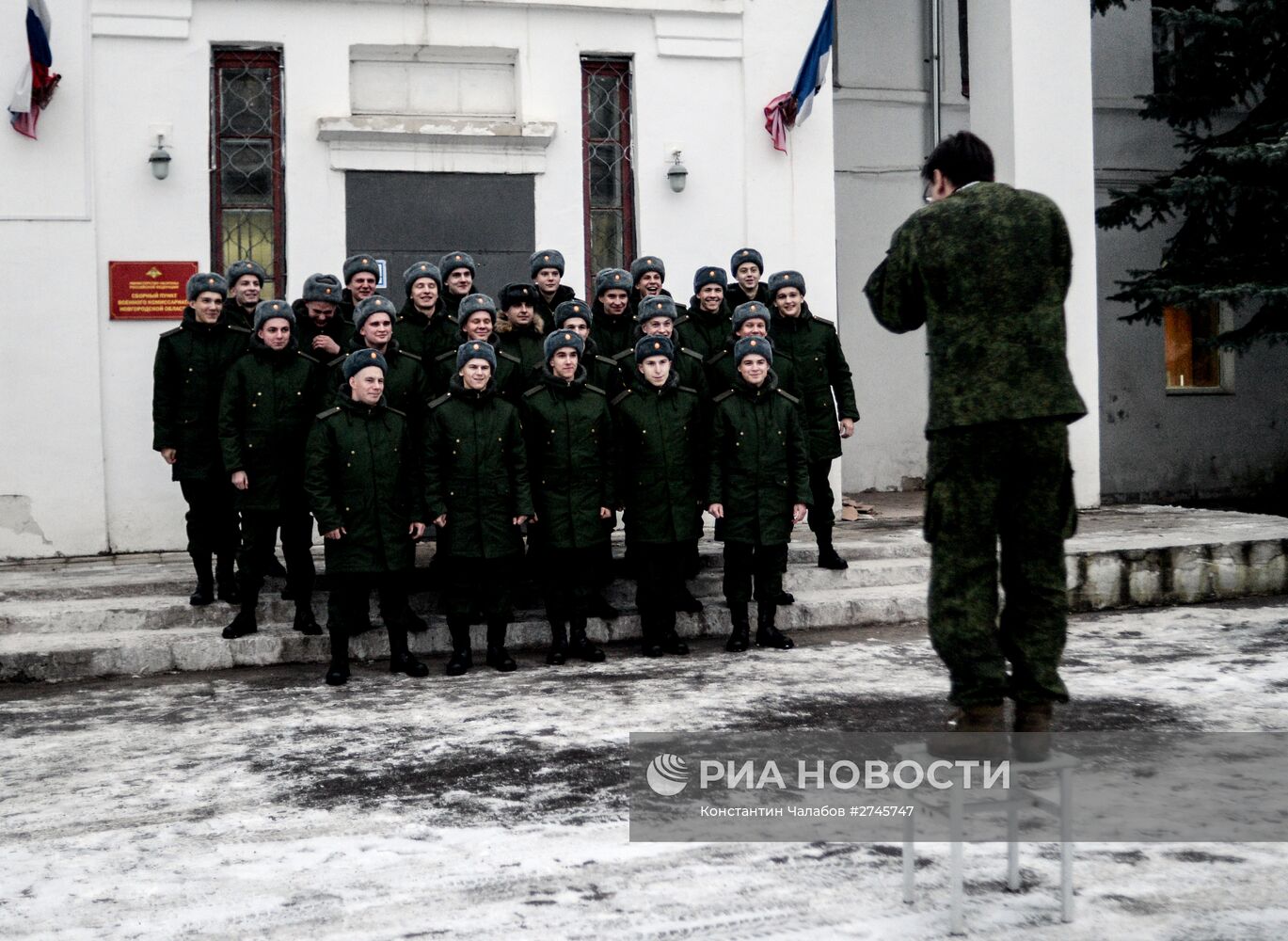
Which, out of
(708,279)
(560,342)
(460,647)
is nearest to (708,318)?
(708,279)

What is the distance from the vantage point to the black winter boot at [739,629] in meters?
8.27

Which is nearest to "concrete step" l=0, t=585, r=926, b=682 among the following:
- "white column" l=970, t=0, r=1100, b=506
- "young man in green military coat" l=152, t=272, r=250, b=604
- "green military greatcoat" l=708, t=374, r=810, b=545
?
"young man in green military coat" l=152, t=272, r=250, b=604

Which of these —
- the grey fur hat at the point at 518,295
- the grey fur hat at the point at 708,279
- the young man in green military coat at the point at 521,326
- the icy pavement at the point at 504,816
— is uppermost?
the grey fur hat at the point at 708,279

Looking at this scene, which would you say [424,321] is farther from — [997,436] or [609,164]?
[997,436]

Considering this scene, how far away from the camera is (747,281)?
31.3 feet

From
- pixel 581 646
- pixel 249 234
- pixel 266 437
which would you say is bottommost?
pixel 581 646

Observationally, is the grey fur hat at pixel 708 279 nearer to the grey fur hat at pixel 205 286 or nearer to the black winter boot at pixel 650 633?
the black winter boot at pixel 650 633

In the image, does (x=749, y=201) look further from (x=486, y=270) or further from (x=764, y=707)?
(x=764, y=707)

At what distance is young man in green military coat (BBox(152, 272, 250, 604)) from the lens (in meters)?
8.53

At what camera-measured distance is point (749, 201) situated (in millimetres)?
12016

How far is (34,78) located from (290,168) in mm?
1902

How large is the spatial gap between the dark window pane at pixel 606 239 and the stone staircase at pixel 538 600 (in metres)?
2.42

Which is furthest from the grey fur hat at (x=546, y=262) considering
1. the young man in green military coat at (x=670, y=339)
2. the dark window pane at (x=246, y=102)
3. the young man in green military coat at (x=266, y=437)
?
the dark window pane at (x=246, y=102)

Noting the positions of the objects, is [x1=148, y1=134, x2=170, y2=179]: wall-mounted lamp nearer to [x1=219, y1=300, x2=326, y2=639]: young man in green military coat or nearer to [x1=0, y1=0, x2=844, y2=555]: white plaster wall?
[x1=0, y1=0, x2=844, y2=555]: white plaster wall
